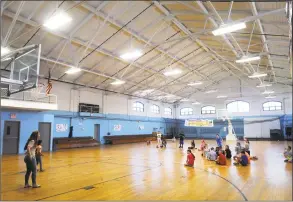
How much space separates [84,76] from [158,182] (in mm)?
13891

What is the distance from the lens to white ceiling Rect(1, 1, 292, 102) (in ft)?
32.5

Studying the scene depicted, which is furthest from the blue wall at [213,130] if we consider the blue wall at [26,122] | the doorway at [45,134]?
the blue wall at [26,122]

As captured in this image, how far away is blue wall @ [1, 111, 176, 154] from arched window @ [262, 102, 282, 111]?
12.2 meters

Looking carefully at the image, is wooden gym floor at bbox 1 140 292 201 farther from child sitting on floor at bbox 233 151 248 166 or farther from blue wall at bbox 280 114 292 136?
blue wall at bbox 280 114 292 136

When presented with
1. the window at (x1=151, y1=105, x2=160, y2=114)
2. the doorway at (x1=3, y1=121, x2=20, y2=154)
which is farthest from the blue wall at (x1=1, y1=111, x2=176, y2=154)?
the window at (x1=151, y1=105, x2=160, y2=114)

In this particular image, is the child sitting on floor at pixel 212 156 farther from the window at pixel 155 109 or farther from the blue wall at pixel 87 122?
the window at pixel 155 109

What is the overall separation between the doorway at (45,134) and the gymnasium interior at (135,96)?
0.06 meters

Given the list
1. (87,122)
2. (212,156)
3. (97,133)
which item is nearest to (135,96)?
(97,133)

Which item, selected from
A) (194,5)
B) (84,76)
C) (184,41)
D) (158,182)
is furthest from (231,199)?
(84,76)

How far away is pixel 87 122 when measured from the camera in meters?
19.9

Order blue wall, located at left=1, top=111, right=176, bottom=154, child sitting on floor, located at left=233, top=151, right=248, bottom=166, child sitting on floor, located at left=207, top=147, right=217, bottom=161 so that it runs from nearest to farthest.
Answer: child sitting on floor, located at left=233, top=151, right=248, bottom=166, child sitting on floor, located at left=207, top=147, right=217, bottom=161, blue wall, located at left=1, top=111, right=176, bottom=154

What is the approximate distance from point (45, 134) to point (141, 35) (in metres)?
9.40

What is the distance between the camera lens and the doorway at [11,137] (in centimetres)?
1325

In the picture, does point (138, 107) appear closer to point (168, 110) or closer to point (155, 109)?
point (155, 109)
